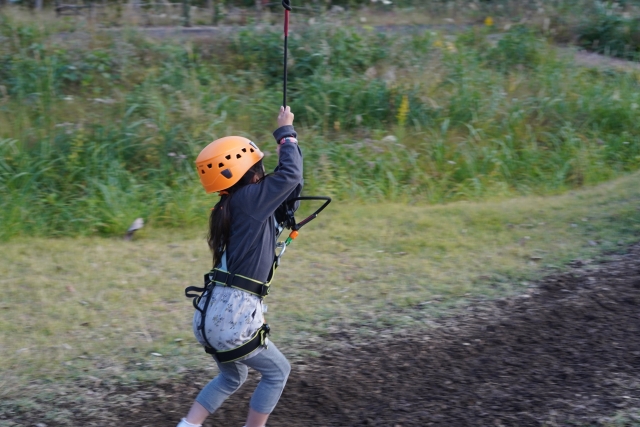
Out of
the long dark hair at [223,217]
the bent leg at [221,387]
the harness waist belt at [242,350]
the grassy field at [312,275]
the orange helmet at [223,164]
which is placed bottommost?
the grassy field at [312,275]

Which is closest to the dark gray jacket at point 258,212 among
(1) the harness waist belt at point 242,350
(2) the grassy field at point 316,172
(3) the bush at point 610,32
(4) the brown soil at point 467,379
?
(1) the harness waist belt at point 242,350

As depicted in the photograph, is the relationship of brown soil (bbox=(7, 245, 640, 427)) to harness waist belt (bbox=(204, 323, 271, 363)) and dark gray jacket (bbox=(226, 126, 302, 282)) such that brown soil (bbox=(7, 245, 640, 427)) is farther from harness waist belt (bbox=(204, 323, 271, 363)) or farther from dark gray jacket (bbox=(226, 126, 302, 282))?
dark gray jacket (bbox=(226, 126, 302, 282))

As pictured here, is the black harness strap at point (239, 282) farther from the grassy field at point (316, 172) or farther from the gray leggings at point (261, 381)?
the grassy field at point (316, 172)

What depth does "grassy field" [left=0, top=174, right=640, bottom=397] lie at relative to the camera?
15.4 feet

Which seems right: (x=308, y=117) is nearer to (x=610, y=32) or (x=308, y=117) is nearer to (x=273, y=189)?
(x=273, y=189)

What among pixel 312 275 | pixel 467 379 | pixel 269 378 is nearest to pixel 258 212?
pixel 269 378

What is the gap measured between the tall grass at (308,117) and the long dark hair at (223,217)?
3538mm

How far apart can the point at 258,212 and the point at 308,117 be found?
564cm

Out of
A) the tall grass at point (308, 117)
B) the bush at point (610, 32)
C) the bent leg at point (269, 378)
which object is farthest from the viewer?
the bush at point (610, 32)

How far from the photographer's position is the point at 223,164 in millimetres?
3297

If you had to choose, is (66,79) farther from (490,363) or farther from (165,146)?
(490,363)

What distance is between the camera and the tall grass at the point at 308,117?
7.36 m

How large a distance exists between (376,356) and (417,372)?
321 millimetres

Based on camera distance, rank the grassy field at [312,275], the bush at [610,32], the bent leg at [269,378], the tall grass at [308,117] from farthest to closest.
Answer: the bush at [610,32] < the tall grass at [308,117] < the grassy field at [312,275] < the bent leg at [269,378]
